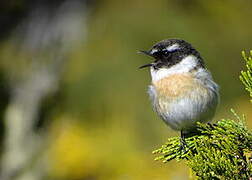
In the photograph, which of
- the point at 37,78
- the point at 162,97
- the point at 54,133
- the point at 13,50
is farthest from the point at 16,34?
the point at 162,97

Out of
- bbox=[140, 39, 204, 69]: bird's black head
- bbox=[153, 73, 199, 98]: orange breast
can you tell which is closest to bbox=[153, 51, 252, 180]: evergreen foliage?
bbox=[153, 73, 199, 98]: orange breast

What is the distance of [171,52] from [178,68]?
0.14 m

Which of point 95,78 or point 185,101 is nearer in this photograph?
point 185,101

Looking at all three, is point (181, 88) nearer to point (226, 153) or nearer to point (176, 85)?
point (176, 85)

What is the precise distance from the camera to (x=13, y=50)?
11.4 metres

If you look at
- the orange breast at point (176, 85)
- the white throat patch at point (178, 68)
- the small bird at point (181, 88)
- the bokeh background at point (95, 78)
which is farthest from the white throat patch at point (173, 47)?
the bokeh background at point (95, 78)

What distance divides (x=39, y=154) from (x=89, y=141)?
0.98m

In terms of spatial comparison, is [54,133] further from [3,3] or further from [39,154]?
[3,3]

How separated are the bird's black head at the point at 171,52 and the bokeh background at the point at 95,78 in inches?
79.8

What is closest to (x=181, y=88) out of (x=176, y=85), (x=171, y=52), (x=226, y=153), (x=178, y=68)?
(x=176, y=85)

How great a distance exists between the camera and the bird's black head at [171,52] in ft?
15.6

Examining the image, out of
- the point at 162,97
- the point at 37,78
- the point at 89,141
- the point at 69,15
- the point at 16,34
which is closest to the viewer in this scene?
the point at 162,97

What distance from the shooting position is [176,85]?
4.55 meters

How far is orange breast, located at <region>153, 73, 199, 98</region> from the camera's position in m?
4.50
